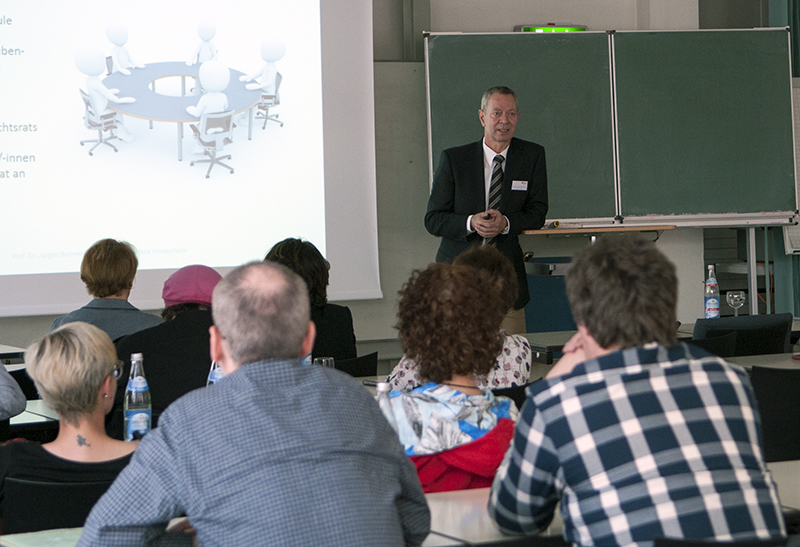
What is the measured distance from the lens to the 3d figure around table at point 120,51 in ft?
16.4

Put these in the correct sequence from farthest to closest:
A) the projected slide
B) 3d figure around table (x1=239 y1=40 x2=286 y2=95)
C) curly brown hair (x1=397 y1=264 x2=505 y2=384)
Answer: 3d figure around table (x1=239 y1=40 x2=286 y2=95) < the projected slide < curly brown hair (x1=397 y1=264 x2=505 y2=384)

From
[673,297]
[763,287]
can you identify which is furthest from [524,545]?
[763,287]

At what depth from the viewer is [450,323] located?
6.25 feet

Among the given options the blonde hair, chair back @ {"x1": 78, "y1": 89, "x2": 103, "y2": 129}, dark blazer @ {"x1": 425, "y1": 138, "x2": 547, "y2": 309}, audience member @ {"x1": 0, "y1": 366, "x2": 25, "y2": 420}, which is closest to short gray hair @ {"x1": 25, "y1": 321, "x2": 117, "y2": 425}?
audience member @ {"x1": 0, "y1": 366, "x2": 25, "y2": 420}

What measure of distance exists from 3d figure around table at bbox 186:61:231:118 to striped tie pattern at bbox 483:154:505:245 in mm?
1964

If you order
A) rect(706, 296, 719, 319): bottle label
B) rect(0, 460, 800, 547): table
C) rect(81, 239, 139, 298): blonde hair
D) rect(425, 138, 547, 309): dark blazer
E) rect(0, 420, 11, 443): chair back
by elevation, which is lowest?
rect(0, 420, 11, 443): chair back

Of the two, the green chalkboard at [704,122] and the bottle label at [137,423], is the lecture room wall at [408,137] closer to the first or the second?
the green chalkboard at [704,122]

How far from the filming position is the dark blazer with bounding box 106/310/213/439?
2.50 meters

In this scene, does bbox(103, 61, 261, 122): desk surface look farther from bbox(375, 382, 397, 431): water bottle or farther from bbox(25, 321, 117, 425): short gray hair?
bbox(375, 382, 397, 431): water bottle

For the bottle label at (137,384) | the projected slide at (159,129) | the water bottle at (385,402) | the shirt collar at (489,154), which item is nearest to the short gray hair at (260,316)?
the water bottle at (385,402)

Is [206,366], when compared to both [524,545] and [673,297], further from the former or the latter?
[673,297]

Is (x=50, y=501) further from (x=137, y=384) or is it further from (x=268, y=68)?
(x=268, y=68)

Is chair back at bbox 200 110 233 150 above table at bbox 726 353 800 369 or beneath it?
above

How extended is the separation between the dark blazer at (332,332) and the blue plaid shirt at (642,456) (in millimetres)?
1801
